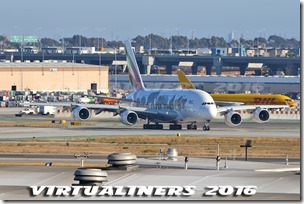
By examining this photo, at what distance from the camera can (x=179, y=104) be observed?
114m

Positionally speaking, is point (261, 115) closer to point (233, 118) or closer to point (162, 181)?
point (233, 118)

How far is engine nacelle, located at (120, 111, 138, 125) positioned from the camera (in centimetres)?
11375

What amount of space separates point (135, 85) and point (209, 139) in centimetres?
3177

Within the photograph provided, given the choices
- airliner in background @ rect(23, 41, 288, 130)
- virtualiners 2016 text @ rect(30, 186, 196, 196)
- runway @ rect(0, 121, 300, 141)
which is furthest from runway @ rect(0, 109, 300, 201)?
airliner in background @ rect(23, 41, 288, 130)

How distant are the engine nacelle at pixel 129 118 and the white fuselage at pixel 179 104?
2827 millimetres

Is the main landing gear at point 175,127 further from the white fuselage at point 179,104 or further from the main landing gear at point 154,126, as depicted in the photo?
the main landing gear at point 154,126

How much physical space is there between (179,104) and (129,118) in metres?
5.31

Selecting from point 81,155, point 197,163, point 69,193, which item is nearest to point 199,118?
point 81,155

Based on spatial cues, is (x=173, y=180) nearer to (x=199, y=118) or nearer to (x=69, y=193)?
(x=69, y=193)

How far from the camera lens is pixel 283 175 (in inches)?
1902

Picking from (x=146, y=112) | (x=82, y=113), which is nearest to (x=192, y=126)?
(x=146, y=112)

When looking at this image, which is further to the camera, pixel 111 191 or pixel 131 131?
pixel 131 131

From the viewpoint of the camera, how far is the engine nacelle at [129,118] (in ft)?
373

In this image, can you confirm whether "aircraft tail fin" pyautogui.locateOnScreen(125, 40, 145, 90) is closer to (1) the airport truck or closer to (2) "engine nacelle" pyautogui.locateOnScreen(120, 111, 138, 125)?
(2) "engine nacelle" pyautogui.locateOnScreen(120, 111, 138, 125)
